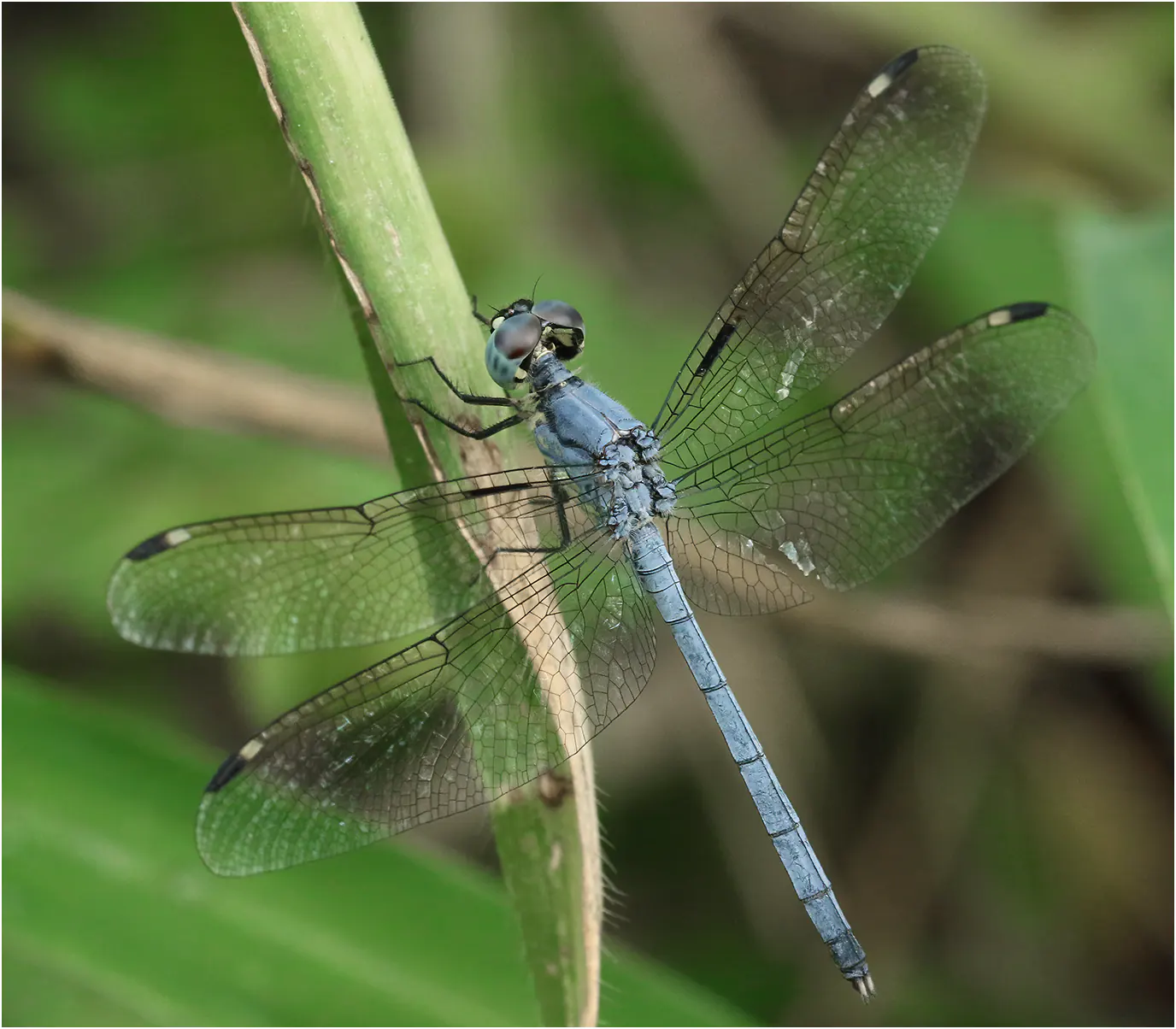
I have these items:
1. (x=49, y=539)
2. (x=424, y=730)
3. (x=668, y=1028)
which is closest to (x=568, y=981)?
(x=424, y=730)

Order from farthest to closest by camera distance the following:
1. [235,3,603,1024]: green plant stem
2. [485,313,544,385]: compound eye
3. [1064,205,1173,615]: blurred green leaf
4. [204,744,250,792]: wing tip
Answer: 1. [1064,205,1173,615]: blurred green leaf
2. [485,313,544,385]: compound eye
3. [204,744,250,792]: wing tip
4. [235,3,603,1024]: green plant stem

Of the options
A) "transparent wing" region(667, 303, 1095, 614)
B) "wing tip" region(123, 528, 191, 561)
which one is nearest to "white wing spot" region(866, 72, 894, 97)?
"transparent wing" region(667, 303, 1095, 614)

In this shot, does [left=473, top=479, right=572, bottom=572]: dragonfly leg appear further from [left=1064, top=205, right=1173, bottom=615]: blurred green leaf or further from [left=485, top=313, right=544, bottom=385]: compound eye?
[left=1064, top=205, right=1173, bottom=615]: blurred green leaf

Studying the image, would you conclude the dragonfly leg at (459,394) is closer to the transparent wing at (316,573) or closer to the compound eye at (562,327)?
the transparent wing at (316,573)

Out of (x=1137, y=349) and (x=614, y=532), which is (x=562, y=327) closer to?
(x=614, y=532)

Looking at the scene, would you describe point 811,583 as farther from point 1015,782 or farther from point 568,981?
point 568,981

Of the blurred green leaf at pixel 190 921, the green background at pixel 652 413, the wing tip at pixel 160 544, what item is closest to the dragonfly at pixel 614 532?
the wing tip at pixel 160 544

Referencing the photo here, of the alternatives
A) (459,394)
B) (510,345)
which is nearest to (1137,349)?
(510,345)
